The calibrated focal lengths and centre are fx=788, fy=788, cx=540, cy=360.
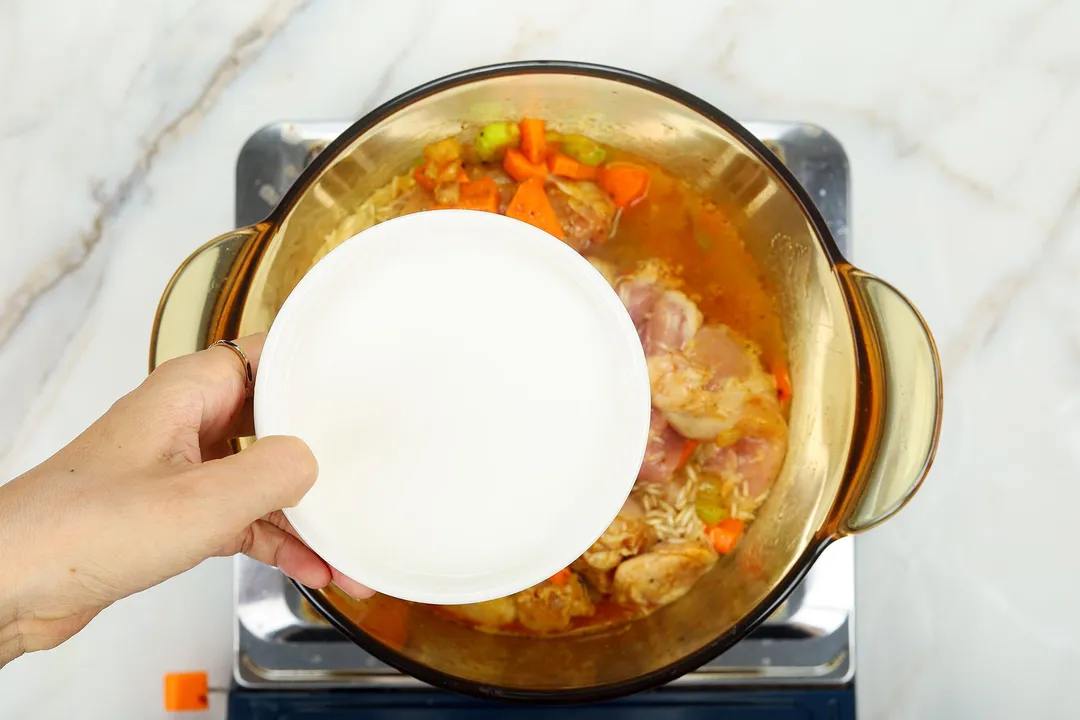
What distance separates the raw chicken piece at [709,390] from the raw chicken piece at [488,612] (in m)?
0.28

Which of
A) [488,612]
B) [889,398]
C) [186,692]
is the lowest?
[186,692]

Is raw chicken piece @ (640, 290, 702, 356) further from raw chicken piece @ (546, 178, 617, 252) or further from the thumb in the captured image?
the thumb

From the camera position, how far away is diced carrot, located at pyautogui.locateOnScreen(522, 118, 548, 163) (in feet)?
3.04

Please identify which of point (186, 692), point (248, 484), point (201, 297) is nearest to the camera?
point (248, 484)

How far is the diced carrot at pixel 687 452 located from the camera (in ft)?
3.07

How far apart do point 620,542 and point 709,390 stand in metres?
0.20

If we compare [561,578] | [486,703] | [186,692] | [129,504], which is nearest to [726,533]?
[561,578]

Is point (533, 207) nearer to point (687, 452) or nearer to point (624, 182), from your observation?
point (624, 182)

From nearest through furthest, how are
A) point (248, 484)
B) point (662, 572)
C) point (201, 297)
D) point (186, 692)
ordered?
point (248, 484) → point (201, 297) → point (662, 572) → point (186, 692)

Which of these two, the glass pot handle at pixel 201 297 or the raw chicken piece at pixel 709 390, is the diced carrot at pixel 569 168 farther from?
the glass pot handle at pixel 201 297

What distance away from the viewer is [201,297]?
31.0 inches

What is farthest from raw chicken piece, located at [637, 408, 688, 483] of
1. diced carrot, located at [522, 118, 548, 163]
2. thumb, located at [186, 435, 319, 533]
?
thumb, located at [186, 435, 319, 533]

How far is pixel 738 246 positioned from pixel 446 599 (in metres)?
0.55

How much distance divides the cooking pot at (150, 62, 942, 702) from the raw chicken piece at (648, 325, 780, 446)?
51 millimetres
